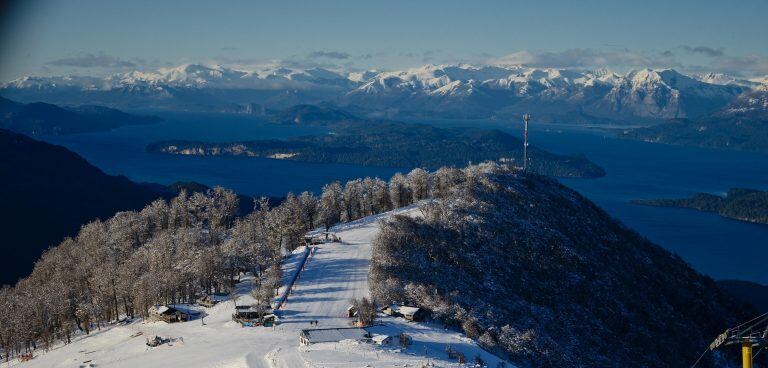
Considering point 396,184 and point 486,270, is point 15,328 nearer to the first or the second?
point 486,270

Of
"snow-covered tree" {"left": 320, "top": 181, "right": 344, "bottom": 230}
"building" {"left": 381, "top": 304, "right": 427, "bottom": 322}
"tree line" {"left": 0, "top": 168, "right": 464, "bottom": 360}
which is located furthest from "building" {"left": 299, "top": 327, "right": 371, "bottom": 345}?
"snow-covered tree" {"left": 320, "top": 181, "right": 344, "bottom": 230}

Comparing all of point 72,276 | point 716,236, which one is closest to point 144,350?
point 72,276

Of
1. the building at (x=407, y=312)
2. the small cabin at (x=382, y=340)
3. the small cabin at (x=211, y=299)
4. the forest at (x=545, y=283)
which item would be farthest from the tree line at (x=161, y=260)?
the small cabin at (x=382, y=340)

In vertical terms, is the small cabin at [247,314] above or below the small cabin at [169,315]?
above

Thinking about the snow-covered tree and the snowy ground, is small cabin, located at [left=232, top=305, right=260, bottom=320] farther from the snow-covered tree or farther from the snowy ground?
the snow-covered tree

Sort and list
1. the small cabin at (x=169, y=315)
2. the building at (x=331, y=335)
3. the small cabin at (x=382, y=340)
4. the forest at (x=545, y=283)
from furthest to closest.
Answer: the small cabin at (x=169, y=315) → the forest at (x=545, y=283) → the building at (x=331, y=335) → the small cabin at (x=382, y=340)

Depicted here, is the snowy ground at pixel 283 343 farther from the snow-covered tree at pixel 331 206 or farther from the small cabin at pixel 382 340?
the snow-covered tree at pixel 331 206
